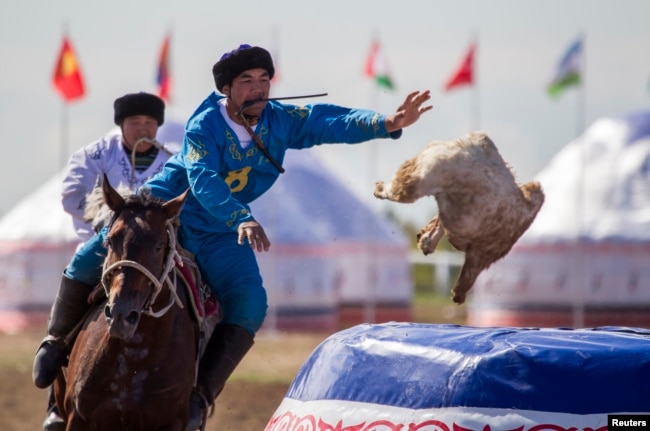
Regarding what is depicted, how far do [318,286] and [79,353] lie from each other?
22.7 meters

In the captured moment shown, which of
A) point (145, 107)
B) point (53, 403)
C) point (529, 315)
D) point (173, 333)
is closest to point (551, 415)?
point (173, 333)

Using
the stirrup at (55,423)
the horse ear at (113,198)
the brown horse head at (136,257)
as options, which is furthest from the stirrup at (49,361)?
the horse ear at (113,198)

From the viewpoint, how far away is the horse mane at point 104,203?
5895mm

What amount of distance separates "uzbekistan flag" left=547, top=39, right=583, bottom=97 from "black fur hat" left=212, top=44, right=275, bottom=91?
19.0 metres

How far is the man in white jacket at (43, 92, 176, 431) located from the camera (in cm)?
782

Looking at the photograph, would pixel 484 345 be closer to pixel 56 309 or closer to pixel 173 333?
pixel 173 333

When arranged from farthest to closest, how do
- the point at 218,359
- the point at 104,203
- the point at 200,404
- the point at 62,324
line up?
the point at 104,203 → the point at 62,324 → the point at 218,359 → the point at 200,404

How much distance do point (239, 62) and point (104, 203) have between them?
119 centimetres

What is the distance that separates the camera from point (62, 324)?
21.4 ft

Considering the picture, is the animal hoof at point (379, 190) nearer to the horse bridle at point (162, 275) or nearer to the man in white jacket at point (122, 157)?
the horse bridle at point (162, 275)

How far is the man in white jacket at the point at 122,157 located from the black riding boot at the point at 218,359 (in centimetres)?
155

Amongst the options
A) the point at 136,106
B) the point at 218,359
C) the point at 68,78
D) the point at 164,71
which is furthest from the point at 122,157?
the point at 164,71

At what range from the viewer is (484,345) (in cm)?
557

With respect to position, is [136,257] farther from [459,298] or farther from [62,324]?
[459,298]
